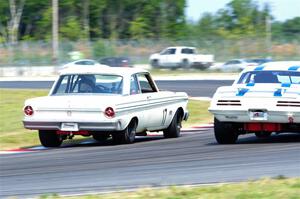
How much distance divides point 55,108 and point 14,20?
77732 mm

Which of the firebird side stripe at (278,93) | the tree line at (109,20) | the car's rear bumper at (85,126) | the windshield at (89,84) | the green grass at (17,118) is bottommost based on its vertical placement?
the green grass at (17,118)

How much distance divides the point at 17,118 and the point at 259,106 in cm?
865

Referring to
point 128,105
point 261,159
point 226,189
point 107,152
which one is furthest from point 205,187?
point 128,105

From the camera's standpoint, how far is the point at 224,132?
14.8 metres

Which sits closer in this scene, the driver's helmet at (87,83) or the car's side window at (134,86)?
the driver's helmet at (87,83)

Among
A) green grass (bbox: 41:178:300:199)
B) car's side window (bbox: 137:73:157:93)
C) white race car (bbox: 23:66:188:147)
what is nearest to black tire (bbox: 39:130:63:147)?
white race car (bbox: 23:66:188:147)

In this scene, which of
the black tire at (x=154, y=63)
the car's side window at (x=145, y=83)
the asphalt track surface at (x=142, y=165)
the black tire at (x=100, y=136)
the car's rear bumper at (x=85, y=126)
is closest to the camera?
the asphalt track surface at (x=142, y=165)

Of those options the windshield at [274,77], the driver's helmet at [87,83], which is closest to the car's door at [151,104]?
the driver's helmet at [87,83]

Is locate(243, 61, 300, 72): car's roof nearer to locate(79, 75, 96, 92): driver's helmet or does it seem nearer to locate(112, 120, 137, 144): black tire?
locate(112, 120, 137, 144): black tire

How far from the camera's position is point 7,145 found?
1622cm

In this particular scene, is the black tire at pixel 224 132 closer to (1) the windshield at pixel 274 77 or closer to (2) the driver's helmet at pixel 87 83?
(1) the windshield at pixel 274 77

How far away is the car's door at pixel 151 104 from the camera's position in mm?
15969

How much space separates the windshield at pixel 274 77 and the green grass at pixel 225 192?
574cm

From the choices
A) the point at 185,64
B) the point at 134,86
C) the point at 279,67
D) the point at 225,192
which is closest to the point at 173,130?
the point at 134,86
